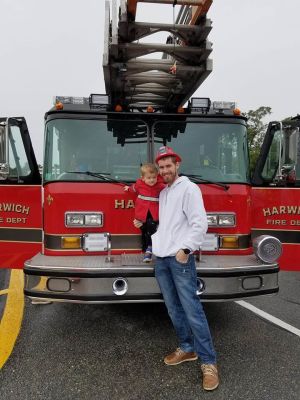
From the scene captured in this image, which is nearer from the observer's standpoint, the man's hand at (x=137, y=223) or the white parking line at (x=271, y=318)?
the man's hand at (x=137, y=223)

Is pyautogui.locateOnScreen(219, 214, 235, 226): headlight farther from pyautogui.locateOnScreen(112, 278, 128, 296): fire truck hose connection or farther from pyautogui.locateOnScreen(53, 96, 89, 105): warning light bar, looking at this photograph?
pyautogui.locateOnScreen(53, 96, 89, 105): warning light bar

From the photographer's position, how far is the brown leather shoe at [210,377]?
3.05m

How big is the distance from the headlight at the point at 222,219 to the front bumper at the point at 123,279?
0.51 metres

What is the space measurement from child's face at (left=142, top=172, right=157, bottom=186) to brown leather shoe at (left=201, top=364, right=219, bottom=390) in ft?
5.57

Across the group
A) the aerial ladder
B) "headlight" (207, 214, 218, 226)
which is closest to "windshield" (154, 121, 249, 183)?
"headlight" (207, 214, 218, 226)

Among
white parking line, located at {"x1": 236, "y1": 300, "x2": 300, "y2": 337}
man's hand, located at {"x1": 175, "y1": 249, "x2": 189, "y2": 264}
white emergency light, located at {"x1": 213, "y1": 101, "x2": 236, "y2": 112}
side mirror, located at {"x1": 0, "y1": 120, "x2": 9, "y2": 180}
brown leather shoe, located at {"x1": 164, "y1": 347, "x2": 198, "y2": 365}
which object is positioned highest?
white emergency light, located at {"x1": 213, "y1": 101, "x2": 236, "y2": 112}

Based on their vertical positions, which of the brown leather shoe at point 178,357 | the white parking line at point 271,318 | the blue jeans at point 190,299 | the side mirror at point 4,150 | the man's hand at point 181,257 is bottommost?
the white parking line at point 271,318

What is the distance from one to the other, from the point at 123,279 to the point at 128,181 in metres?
1.11

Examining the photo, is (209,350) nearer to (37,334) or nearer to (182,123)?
(37,334)

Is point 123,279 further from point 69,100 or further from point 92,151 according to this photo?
point 69,100

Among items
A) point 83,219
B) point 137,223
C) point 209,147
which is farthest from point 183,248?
point 209,147

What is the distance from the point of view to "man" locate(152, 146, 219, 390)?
3.05 metres

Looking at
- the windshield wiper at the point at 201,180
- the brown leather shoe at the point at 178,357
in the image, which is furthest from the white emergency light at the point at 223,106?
the brown leather shoe at the point at 178,357

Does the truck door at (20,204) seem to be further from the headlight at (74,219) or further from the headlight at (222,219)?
the headlight at (222,219)
